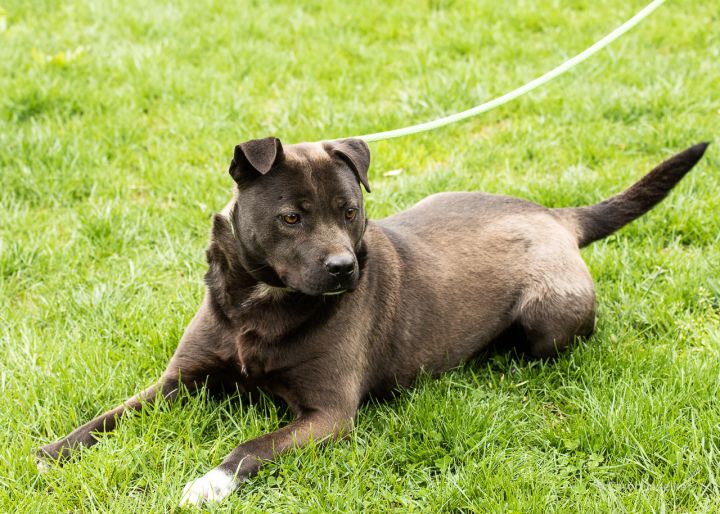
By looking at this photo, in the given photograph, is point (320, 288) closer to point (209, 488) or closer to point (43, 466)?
point (209, 488)

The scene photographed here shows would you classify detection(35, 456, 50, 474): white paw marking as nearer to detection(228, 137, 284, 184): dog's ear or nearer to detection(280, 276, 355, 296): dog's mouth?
detection(280, 276, 355, 296): dog's mouth

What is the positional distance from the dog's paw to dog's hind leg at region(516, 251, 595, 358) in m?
1.78

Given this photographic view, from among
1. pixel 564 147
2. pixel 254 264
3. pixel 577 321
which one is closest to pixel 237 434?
pixel 254 264

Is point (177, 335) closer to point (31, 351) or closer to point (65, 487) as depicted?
point (31, 351)

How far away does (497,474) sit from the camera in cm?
332

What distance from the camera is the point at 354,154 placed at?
3734 millimetres

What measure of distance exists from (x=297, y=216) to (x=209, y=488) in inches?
45.7

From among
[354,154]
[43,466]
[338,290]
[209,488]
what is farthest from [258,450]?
[354,154]

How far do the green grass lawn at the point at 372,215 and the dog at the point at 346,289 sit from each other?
0.45ft

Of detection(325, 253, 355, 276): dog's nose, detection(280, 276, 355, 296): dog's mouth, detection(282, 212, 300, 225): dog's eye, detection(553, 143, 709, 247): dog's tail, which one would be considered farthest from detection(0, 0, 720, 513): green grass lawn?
detection(282, 212, 300, 225): dog's eye

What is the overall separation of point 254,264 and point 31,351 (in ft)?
4.42

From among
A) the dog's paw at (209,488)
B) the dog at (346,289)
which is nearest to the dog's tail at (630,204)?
the dog at (346,289)

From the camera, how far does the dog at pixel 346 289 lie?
3.51m

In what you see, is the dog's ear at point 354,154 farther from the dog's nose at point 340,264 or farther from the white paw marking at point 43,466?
the white paw marking at point 43,466
